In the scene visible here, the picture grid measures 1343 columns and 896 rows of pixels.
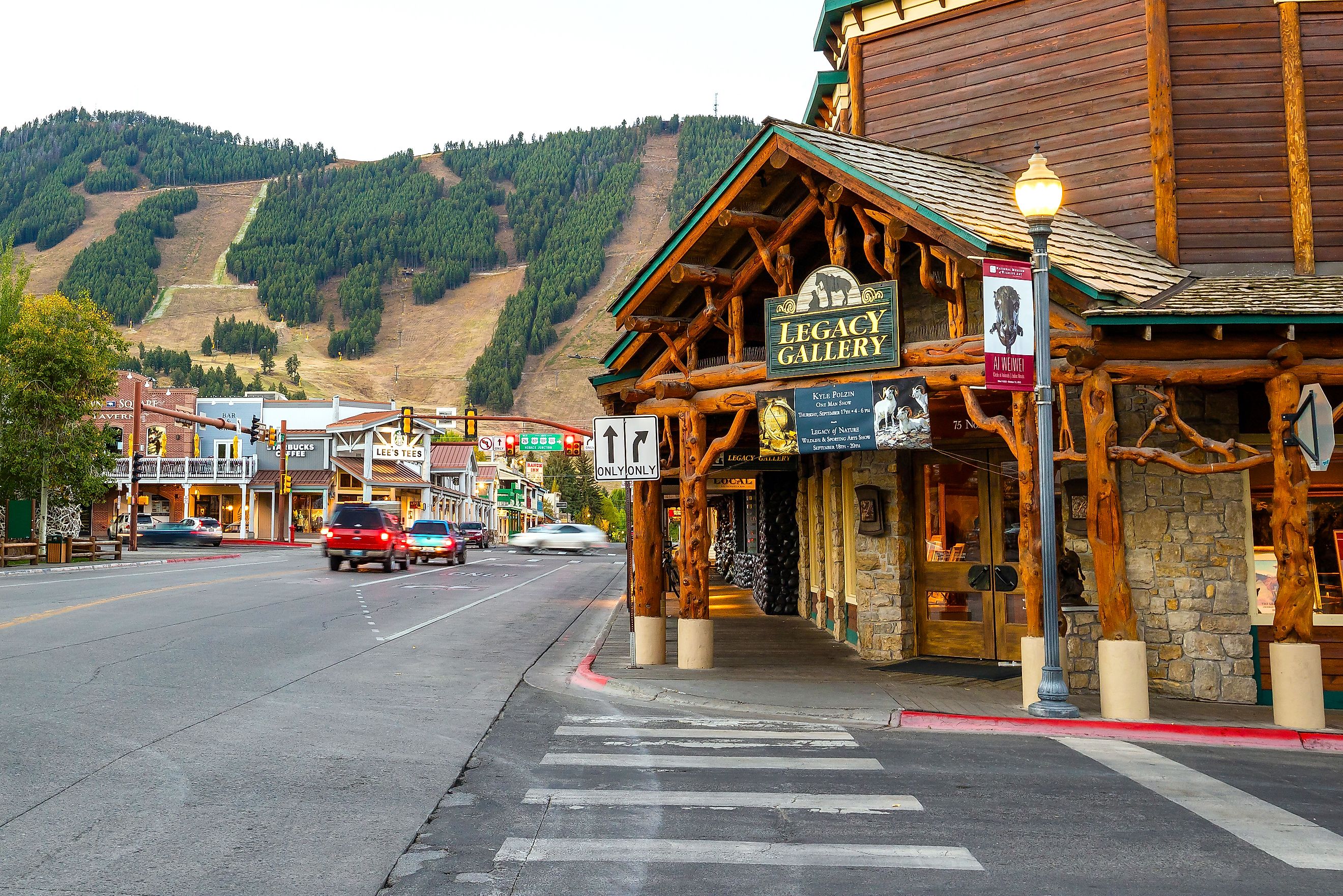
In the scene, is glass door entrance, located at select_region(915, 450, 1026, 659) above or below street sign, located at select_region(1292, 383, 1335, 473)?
below

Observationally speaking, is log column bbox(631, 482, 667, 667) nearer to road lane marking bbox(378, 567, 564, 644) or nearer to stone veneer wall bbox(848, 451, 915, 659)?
stone veneer wall bbox(848, 451, 915, 659)

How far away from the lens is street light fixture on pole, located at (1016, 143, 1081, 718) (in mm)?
10227

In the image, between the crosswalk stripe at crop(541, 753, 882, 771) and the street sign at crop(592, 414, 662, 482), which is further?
the street sign at crop(592, 414, 662, 482)

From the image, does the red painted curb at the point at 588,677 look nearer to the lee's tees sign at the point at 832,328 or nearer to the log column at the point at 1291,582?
the lee's tees sign at the point at 832,328

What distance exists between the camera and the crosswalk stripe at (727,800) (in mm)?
7008

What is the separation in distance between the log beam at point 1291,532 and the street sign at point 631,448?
22.8 ft

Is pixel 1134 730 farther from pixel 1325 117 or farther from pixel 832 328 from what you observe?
pixel 1325 117

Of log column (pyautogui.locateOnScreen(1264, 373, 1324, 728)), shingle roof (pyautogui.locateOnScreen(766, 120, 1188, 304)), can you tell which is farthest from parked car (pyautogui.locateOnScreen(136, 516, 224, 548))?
log column (pyautogui.locateOnScreen(1264, 373, 1324, 728))

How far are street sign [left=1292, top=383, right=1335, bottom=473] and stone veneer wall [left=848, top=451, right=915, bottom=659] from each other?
16.2ft

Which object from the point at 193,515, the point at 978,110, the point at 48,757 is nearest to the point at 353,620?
the point at 48,757

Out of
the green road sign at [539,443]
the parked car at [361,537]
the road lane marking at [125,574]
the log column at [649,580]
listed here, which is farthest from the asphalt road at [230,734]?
the green road sign at [539,443]

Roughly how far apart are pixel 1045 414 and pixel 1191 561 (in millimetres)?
2937

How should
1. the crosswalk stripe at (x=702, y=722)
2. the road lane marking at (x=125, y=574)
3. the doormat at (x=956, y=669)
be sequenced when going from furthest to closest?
the road lane marking at (x=125, y=574)
the doormat at (x=956, y=669)
the crosswalk stripe at (x=702, y=722)

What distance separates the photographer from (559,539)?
6381 cm
